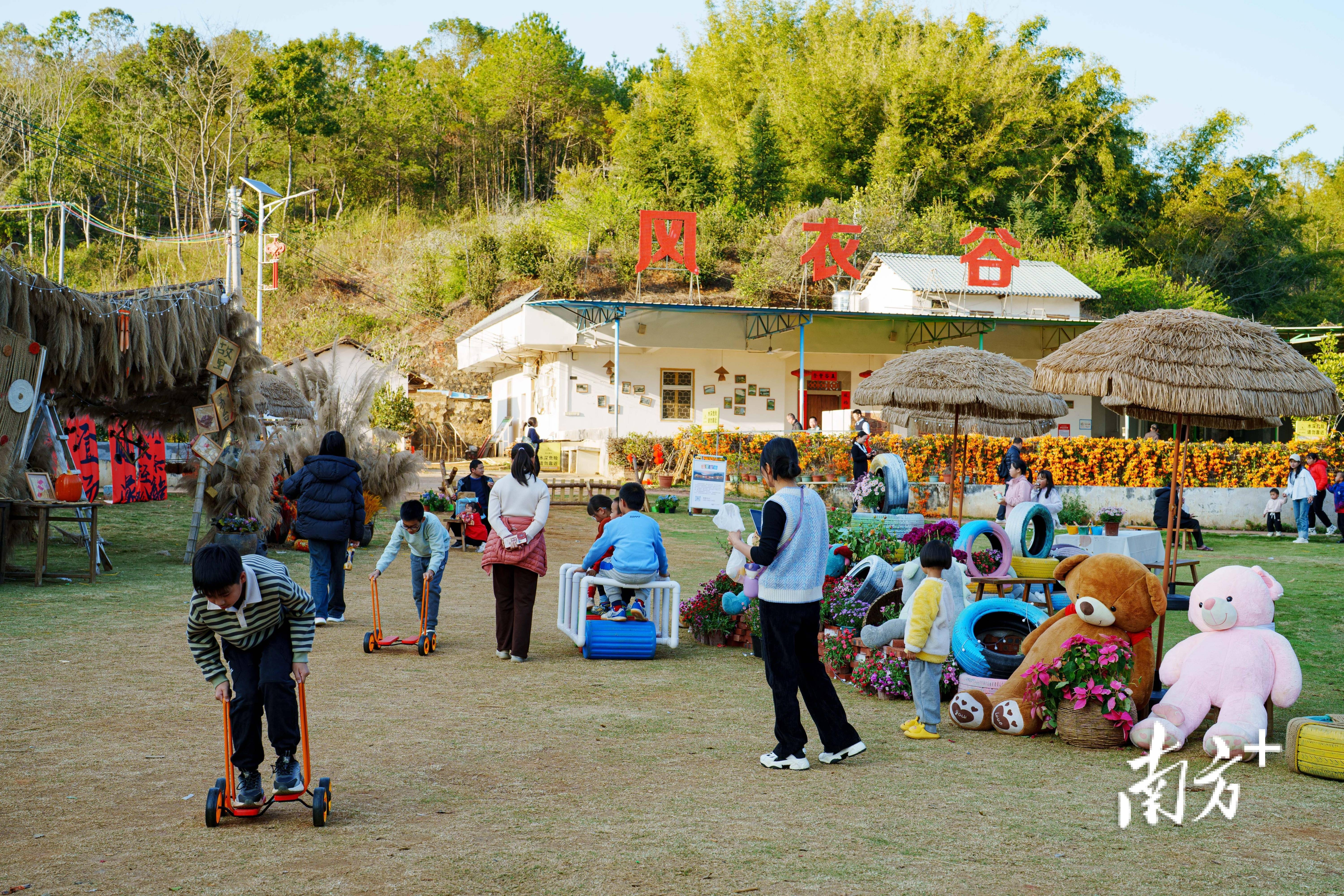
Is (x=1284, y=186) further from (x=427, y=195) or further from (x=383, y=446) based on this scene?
(x=383, y=446)

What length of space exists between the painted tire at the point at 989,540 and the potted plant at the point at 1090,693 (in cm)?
182

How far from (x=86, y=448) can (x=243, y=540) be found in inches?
339

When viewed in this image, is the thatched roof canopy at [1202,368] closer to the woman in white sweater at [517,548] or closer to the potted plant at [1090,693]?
the potted plant at [1090,693]

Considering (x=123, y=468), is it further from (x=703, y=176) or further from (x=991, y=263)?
(x=703, y=176)

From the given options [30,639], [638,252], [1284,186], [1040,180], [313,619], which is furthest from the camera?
[1284,186]

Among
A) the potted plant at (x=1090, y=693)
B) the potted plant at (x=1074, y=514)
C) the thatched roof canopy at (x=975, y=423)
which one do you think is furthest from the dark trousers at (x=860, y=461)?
the potted plant at (x=1090, y=693)

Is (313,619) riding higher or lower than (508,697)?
higher

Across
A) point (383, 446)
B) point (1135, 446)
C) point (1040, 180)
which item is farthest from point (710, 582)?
point (1040, 180)

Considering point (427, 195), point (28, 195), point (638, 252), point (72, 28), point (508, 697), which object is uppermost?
point (72, 28)

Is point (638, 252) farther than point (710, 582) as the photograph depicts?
Yes

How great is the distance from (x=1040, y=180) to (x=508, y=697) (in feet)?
157

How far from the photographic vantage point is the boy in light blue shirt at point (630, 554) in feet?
26.1

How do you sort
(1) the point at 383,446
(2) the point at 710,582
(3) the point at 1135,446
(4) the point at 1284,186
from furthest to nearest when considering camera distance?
(4) the point at 1284,186 < (3) the point at 1135,446 < (1) the point at 383,446 < (2) the point at 710,582

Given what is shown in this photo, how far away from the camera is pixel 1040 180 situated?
4872 centimetres
